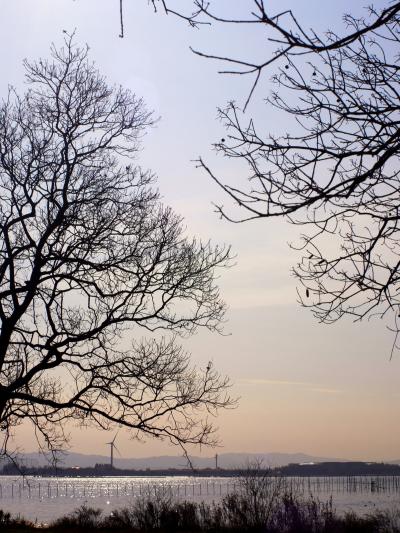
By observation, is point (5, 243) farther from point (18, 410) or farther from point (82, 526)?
point (82, 526)

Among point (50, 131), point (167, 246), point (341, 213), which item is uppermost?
point (50, 131)

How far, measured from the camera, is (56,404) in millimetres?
15836

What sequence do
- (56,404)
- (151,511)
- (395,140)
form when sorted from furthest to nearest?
(151,511) < (56,404) < (395,140)

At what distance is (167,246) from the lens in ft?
52.9

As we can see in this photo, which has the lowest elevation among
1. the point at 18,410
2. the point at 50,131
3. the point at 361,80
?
the point at 18,410

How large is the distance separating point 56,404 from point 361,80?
11.8 meters

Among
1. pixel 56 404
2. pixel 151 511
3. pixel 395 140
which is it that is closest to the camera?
pixel 395 140

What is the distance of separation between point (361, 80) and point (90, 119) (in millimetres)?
12193

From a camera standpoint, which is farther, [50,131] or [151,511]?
[151,511]

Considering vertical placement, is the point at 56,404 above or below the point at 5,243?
below

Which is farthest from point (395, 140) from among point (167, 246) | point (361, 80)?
point (167, 246)

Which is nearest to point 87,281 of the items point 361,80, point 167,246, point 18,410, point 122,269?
point 122,269

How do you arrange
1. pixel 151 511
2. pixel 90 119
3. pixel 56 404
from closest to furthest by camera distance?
pixel 56 404 → pixel 90 119 → pixel 151 511

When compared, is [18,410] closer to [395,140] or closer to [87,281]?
[87,281]
